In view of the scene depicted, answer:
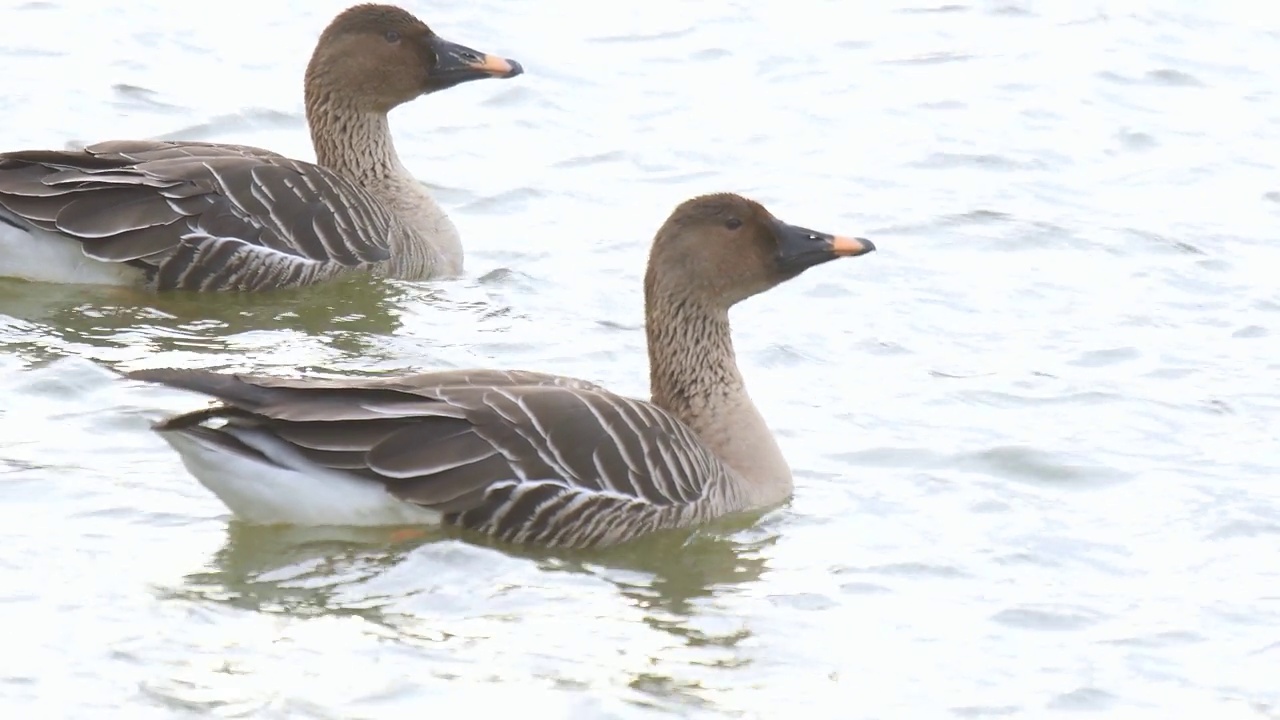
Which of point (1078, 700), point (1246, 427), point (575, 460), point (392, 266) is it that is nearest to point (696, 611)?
point (575, 460)

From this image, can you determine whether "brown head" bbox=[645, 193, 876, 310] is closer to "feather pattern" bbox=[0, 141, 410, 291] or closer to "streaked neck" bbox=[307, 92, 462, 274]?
"feather pattern" bbox=[0, 141, 410, 291]

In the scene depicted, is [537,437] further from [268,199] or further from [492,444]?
[268,199]

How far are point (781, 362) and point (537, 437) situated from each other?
3.06 metres

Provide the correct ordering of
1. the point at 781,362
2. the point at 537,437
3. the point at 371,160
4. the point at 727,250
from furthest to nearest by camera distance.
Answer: the point at 371,160 → the point at 781,362 → the point at 727,250 → the point at 537,437

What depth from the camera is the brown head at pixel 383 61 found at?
12500 mm

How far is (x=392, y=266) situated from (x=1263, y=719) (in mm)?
6313

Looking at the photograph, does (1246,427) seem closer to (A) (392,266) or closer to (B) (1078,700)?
(B) (1078,700)

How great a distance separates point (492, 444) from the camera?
8.34 m

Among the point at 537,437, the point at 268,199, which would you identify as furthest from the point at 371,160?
the point at 537,437

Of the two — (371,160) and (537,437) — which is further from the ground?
(371,160)

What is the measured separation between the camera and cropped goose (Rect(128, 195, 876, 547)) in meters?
8.08

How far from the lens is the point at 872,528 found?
902 centimetres

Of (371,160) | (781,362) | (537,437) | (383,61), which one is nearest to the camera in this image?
(537,437)

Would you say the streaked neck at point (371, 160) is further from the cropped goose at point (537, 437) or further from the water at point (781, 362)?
the cropped goose at point (537, 437)
